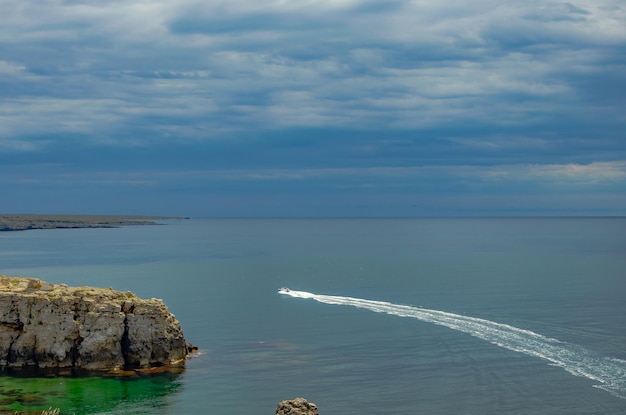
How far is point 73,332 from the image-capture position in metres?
62.9

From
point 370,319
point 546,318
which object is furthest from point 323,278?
point 546,318

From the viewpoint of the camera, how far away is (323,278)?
443ft

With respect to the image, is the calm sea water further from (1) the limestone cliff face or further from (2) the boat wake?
(1) the limestone cliff face

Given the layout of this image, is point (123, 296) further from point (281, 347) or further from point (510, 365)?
point (510, 365)

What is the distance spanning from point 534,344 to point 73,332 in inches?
1767

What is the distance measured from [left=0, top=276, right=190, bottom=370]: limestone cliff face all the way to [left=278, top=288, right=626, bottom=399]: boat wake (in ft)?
117

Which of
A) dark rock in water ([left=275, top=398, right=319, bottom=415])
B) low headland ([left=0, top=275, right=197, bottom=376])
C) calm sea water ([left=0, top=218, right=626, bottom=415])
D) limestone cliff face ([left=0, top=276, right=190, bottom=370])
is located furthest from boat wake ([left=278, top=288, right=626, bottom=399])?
limestone cliff face ([left=0, top=276, right=190, bottom=370])

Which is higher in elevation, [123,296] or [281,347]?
[123,296]

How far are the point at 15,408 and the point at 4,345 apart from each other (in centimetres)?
1383

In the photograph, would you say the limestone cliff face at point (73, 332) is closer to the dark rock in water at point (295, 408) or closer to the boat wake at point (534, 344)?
the dark rock in water at point (295, 408)

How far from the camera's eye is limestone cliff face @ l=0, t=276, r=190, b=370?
62.8m

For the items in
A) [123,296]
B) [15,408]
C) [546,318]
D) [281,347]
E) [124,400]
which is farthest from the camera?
[546,318]

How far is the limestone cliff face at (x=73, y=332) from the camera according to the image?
6275cm

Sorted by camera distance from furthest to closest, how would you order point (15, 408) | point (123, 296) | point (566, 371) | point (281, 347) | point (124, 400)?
1. point (281, 347)
2. point (123, 296)
3. point (566, 371)
4. point (124, 400)
5. point (15, 408)
